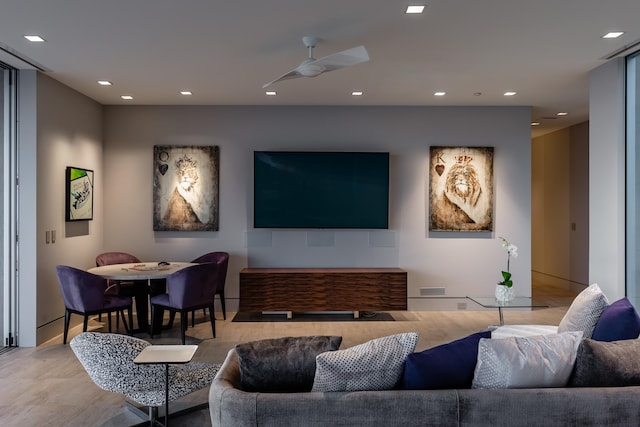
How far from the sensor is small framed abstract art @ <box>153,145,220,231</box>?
22.6 feet

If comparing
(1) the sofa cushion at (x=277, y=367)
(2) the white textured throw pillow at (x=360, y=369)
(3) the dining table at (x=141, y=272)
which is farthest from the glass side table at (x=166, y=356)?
(3) the dining table at (x=141, y=272)

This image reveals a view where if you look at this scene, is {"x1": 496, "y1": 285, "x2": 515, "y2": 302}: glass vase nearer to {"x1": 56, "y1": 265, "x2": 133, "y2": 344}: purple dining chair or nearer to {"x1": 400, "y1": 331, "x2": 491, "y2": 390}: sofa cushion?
{"x1": 400, "y1": 331, "x2": 491, "y2": 390}: sofa cushion

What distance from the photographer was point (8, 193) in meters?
5.16

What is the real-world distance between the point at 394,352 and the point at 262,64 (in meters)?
3.61

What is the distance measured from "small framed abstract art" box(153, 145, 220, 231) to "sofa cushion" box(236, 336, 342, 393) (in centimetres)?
487

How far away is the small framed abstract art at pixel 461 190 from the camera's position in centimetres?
693

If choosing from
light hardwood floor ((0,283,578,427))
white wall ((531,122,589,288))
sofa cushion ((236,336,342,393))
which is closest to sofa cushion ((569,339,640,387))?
sofa cushion ((236,336,342,393))

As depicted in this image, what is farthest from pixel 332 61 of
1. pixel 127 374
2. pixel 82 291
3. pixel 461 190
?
pixel 461 190

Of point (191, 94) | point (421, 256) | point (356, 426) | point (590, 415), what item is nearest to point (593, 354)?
point (590, 415)

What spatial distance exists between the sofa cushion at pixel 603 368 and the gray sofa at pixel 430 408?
0.09 m

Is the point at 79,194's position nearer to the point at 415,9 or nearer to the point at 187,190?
the point at 187,190

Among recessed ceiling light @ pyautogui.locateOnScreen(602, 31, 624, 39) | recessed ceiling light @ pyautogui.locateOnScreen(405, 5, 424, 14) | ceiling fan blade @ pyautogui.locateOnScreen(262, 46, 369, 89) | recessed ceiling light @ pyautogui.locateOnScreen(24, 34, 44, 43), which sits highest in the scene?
recessed ceiling light @ pyautogui.locateOnScreen(602, 31, 624, 39)

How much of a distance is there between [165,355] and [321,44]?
2.85 meters

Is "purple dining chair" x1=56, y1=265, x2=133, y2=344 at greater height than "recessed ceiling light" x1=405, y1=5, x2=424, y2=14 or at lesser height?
lesser
